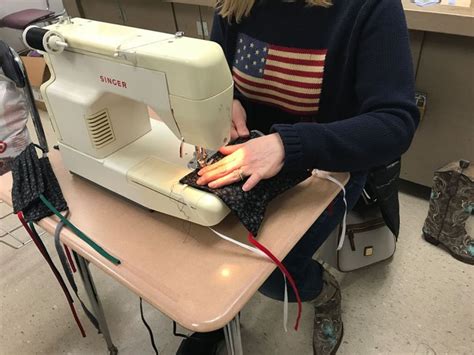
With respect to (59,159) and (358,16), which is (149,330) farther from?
(358,16)

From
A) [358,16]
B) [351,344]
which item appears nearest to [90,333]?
[351,344]

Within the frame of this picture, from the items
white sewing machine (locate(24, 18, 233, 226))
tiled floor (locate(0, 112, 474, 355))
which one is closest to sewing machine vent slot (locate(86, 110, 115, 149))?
white sewing machine (locate(24, 18, 233, 226))

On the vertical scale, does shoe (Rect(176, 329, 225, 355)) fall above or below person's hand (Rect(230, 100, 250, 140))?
below

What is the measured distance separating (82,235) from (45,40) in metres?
0.42

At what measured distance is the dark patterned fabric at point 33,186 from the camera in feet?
2.97

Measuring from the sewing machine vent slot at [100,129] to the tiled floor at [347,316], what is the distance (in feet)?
2.88

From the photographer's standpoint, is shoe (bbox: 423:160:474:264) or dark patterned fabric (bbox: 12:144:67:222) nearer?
dark patterned fabric (bbox: 12:144:67:222)

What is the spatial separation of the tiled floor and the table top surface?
2.56 feet

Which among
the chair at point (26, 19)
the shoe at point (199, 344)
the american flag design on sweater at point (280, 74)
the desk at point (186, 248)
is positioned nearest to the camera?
the desk at point (186, 248)

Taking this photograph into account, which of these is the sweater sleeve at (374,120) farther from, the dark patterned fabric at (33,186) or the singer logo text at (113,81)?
the dark patterned fabric at (33,186)

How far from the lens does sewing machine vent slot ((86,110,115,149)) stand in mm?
910

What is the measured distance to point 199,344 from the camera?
1.38m

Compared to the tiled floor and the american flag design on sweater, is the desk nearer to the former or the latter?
the american flag design on sweater

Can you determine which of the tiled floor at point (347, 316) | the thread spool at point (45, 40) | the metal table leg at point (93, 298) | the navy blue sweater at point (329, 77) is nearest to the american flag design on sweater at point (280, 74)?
the navy blue sweater at point (329, 77)
